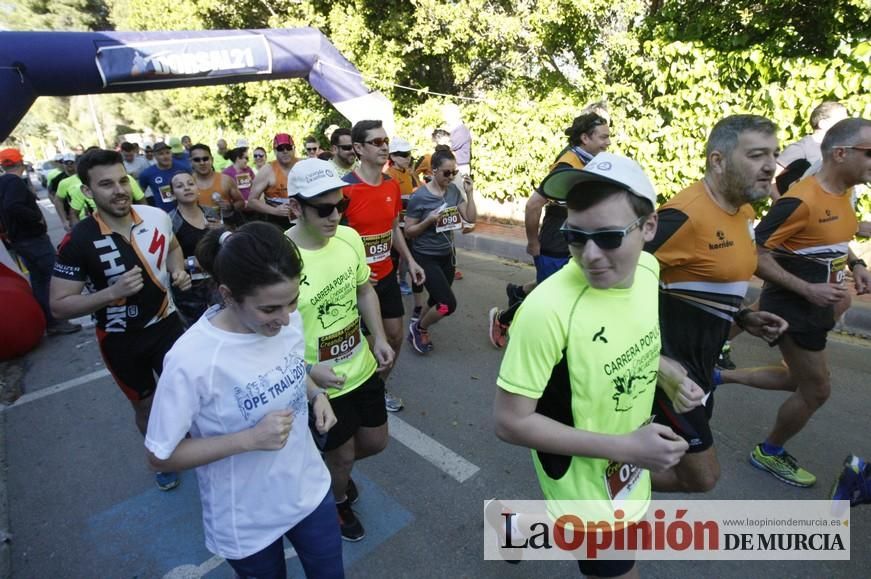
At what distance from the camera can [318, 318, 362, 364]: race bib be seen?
2426 millimetres

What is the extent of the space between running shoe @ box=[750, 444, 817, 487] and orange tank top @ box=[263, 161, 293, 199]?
5.24m

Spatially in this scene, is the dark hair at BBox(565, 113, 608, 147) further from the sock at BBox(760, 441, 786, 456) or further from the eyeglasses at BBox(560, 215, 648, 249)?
the eyeglasses at BBox(560, 215, 648, 249)

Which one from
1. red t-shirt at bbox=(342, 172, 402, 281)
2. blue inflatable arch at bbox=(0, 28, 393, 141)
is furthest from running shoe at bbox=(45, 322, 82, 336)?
red t-shirt at bbox=(342, 172, 402, 281)

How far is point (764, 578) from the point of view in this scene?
7.98 ft

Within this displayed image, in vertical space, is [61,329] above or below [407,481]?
below

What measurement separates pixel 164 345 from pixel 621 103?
24.7ft

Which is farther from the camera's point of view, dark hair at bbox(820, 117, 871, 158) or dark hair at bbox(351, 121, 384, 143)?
dark hair at bbox(351, 121, 384, 143)

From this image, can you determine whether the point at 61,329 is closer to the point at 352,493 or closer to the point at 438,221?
the point at 438,221

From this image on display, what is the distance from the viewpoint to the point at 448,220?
471 cm

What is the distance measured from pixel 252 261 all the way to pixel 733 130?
6.99 ft

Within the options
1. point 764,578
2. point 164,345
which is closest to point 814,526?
point 764,578

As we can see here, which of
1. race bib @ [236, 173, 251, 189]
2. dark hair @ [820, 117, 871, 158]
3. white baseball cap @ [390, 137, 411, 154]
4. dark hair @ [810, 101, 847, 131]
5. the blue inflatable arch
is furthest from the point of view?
race bib @ [236, 173, 251, 189]

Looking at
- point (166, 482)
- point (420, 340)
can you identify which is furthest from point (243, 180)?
point (166, 482)

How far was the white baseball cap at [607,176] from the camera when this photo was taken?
1446 millimetres
